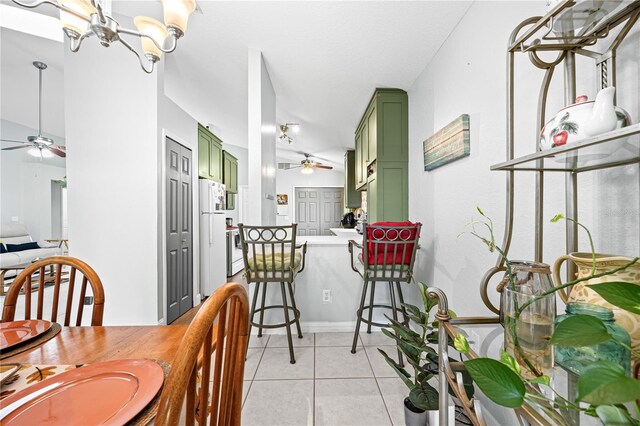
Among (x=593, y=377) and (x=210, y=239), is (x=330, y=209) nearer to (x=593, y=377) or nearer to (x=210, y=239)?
(x=210, y=239)

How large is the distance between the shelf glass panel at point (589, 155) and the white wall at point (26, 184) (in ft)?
25.0

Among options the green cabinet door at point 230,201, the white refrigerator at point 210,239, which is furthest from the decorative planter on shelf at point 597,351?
the green cabinet door at point 230,201

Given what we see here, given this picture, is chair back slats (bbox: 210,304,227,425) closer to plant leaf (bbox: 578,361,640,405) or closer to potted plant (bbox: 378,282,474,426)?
plant leaf (bbox: 578,361,640,405)

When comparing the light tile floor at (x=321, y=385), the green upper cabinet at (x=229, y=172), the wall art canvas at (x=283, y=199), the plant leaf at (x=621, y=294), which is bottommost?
the light tile floor at (x=321, y=385)

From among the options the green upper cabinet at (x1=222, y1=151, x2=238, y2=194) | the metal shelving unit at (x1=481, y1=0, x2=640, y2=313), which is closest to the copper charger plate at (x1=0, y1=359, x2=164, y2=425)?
the metal shelving unit at (x1=481, y1=0, x2=640, y2=313)

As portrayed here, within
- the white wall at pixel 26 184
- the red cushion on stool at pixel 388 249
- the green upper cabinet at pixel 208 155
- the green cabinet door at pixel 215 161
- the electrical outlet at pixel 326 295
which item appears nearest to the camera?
the red cushion on stool at pixel 388 249

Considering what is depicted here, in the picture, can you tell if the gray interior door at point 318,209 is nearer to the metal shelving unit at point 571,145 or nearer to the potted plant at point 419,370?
the potted plant at point 419,370

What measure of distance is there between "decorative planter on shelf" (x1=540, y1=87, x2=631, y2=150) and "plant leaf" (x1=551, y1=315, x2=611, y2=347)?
0.44 meters

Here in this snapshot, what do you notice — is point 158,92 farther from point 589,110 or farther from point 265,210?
point 589,110

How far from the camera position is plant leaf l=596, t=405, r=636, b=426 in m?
0.32

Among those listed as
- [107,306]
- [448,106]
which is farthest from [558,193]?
[107,306]

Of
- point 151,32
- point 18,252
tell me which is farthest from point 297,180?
point 151,32

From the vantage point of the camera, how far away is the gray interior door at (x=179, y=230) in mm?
2750

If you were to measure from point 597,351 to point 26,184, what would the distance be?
26.8 ft
